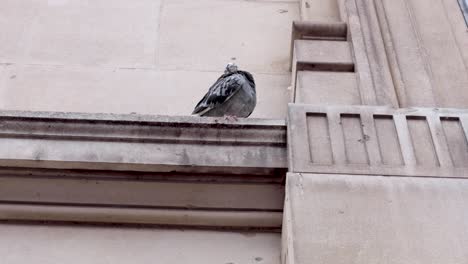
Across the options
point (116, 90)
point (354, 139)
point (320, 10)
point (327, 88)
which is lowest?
point (354, 139)

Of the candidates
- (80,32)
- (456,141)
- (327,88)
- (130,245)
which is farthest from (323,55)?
(80,32)

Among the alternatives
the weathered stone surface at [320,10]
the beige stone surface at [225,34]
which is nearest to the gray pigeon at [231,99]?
the beige stone surface at [225,34]

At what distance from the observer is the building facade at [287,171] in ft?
10.9

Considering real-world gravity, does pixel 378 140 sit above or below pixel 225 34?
below

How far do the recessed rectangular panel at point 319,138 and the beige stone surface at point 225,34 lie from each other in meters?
1.35

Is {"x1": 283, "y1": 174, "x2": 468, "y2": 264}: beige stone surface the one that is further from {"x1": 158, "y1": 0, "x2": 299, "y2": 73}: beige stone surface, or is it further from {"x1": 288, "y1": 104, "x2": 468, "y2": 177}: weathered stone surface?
{"x1": 158, "y1": 0, "x2": 299, "y2": 73}: beige stone surface

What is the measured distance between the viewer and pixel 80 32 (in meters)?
5.23

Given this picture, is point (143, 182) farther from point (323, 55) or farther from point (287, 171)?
point (323, 55)

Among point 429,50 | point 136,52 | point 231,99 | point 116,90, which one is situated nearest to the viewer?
point 231,99

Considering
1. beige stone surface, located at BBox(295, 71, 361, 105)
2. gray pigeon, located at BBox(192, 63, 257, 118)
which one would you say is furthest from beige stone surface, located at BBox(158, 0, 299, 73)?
gray pigeon, located at BBox(192, 63, 257, 118)

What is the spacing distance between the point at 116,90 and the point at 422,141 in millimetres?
2097

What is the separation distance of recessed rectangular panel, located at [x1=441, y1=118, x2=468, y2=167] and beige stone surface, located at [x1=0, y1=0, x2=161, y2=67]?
217cm

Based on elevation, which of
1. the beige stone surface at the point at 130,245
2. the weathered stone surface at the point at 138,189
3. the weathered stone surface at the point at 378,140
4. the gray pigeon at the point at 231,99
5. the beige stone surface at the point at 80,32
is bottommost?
the beige stone surface at the point at 130,245

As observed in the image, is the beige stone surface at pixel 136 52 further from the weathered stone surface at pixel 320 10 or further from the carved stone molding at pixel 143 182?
the carved stone molding at pixel 143 182
